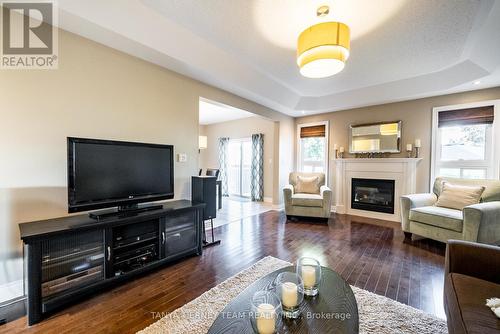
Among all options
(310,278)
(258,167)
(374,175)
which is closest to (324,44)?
(310,278)

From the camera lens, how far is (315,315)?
3.58 feet

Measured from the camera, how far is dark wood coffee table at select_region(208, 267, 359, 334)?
100 cm

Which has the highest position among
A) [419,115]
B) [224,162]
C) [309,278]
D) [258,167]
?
[419,115]

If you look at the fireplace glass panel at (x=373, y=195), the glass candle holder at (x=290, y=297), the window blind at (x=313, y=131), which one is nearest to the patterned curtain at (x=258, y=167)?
the window blind at (x=313, y=131)

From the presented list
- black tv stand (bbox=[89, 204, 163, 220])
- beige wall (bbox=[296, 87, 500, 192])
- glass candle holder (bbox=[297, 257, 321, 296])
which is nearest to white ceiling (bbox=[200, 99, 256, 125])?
beige wall (bbox=[296, 87, 500, 192])

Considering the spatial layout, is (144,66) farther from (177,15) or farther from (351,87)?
(351,87)

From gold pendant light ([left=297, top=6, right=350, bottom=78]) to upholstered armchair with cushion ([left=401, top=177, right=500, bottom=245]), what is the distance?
8.19 ft

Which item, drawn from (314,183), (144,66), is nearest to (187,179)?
(144,66)

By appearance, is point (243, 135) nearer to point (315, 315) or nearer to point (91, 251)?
point (91, 251)

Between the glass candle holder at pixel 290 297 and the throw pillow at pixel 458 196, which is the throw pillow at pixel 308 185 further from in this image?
the glass candle holder at pixel 290 297

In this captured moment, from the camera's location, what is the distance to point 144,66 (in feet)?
8.92

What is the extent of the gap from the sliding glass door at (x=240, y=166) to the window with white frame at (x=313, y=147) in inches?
69.0

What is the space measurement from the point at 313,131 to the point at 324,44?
3841mm

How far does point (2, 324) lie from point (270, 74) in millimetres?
4067
